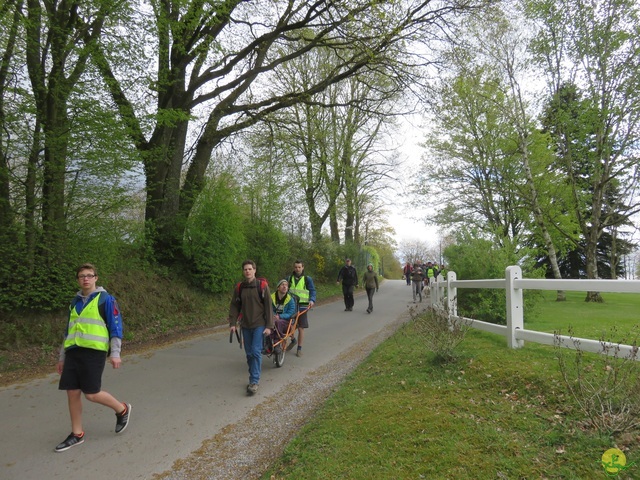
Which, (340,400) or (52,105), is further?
(52,105)

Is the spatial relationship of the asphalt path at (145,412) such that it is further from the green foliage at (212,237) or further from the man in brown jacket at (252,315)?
the green foliage at (212,237)

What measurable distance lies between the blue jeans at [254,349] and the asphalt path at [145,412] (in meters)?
0.28

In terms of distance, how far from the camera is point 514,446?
3.05 m

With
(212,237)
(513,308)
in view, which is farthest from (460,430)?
(212,237)

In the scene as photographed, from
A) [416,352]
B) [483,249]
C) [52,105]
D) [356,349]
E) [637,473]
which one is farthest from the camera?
[483,249]

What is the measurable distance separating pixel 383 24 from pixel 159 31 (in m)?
6.03

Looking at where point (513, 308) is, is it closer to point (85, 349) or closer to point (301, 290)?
point (301, 290)

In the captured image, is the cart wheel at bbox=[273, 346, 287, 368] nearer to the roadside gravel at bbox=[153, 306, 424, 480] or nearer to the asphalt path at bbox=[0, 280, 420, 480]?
the asphalt path at bbox=[0, 280, 420, 480]

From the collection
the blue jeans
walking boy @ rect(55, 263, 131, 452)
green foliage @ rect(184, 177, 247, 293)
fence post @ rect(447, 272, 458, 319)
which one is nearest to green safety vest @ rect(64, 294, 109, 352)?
walking boy @ rect(55, 263, 131, 452)

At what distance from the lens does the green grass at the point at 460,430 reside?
285 cm

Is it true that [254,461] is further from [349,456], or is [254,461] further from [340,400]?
[340,400]

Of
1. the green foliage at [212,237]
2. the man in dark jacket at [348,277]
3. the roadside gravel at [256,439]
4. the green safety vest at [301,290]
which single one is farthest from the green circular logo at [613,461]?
the man in dark jacket at [348,277]

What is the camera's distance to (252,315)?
570cm

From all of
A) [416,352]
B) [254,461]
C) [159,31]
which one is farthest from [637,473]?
[159,31]
